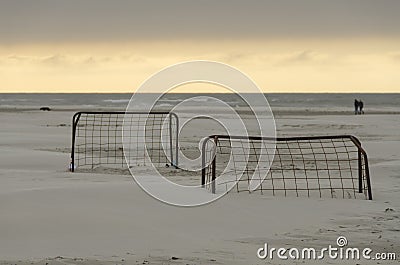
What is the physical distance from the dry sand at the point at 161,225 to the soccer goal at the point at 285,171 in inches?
29.2

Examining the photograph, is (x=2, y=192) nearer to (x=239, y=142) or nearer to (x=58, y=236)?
(x=58, y=236)

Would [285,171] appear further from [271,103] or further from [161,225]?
[271,103]

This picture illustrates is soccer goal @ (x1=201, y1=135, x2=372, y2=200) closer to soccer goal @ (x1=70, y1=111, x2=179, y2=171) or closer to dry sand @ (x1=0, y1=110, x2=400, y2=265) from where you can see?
dry sand @ (x1=0, y1=110, x2=400, y2=265)

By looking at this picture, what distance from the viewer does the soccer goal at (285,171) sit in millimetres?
13086

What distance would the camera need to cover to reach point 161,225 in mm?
9500

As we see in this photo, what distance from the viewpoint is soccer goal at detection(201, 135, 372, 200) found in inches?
515

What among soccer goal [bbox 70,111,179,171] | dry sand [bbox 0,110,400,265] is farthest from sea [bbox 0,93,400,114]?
dry sand [bbox 0,110,400,265]

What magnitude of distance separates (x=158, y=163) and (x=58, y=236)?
10.4m

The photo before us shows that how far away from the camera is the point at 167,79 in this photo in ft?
41.4

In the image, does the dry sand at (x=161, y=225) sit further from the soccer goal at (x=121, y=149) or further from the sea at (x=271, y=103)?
the sea at (x=271, y=103)

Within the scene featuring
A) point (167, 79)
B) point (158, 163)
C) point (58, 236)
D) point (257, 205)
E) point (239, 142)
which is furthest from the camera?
point (239, 142)

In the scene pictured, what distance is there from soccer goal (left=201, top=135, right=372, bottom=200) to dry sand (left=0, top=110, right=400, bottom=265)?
2.43 ft

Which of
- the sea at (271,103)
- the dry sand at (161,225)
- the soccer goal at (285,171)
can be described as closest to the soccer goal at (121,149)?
the soccer goal at (285,171)

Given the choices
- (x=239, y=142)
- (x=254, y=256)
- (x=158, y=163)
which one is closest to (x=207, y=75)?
(x=254, y=256)
